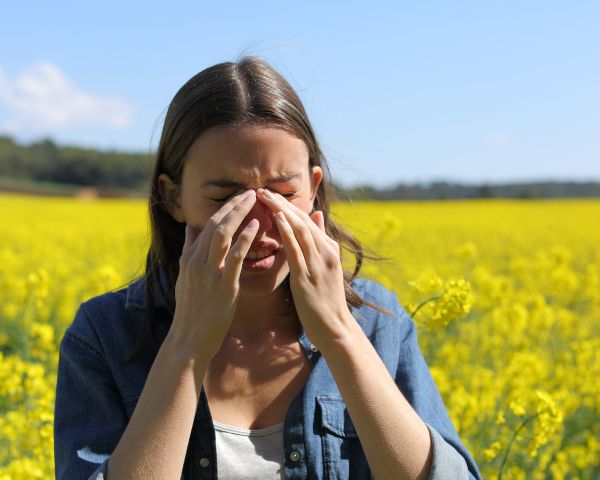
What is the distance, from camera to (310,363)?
137 centimetres

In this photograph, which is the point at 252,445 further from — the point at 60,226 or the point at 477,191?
the point at 477,191

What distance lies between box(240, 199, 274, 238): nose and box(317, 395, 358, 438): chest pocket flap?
44 cm

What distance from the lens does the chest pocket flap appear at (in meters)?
1.27

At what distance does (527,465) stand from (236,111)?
9.18ft

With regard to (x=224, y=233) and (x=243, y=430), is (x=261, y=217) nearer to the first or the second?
(x=224, y=233)

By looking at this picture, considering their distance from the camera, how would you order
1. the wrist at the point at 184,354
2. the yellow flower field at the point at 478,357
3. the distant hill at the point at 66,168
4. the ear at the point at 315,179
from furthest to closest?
the distant hill at the point at 66,168 → the yellow flower field at the point at 478,357 → the ear at the point at 315,179 → the wrist at the point at 184,354

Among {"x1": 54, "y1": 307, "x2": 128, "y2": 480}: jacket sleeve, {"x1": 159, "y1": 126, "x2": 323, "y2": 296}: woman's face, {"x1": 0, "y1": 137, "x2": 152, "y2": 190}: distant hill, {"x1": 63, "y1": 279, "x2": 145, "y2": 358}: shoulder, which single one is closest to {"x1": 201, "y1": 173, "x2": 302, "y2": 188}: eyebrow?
{"x1": 159, "y1": 126, "x2": 323, "y2": 296}: woman's face

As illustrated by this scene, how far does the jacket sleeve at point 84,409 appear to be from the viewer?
1.14 meters

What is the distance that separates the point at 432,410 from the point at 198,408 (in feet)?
1.87

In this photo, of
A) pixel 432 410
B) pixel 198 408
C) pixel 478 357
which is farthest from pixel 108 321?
pixel 478 357

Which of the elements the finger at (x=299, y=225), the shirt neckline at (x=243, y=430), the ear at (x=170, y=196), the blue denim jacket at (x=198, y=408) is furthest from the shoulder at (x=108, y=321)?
the finger at (x=299, y=225)

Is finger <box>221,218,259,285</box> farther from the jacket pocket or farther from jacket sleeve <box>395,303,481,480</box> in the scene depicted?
jacket sleeve <box>395,303,481,480</box>

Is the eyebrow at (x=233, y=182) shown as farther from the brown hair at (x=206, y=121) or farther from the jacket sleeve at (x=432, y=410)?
the jacket sleeve at (x=432, y=410)

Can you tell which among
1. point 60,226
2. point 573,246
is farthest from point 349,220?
point 60,226
